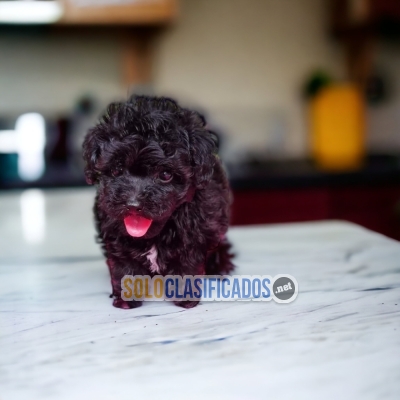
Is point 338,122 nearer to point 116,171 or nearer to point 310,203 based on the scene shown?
point 310,203

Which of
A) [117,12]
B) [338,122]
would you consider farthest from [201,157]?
[338,122]

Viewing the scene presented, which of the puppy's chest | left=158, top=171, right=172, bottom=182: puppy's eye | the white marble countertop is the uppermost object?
left=158, top=171, right=172, bottom=182: puppy's eye

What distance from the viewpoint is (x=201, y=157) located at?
590mm

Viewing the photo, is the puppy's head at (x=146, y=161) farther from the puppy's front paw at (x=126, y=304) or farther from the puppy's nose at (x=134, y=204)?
the puppy's front paw at (x=126, y=304)

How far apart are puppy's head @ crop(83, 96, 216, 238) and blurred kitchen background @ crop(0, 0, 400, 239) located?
1400 millimetres

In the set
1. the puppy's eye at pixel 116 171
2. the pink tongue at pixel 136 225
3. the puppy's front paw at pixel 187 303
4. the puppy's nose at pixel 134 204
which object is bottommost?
the puppy's front paw at pixel 187 303

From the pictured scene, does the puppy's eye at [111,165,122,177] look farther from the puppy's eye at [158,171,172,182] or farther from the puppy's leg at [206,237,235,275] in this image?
the puppy's leg at [206,237,235,275]

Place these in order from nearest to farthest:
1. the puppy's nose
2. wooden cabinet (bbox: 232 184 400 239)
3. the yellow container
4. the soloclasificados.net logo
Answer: the puppy's nose
the soloclasificados.net logo
wooden cabinet (bbox: 232 184 400 239)
the yellow container

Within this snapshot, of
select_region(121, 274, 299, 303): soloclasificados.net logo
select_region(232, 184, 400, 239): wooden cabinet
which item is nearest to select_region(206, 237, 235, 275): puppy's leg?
select_region(121, 274, 299, 303): soloclasificados.net logo

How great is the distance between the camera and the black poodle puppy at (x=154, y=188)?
1.83 ft

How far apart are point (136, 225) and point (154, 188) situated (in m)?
0.05

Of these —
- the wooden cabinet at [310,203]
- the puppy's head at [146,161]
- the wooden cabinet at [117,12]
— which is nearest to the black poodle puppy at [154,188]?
the puppy's head at [146,161]

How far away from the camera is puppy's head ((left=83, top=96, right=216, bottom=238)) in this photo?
1.82ft

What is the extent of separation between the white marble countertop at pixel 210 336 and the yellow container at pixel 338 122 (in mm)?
1711
